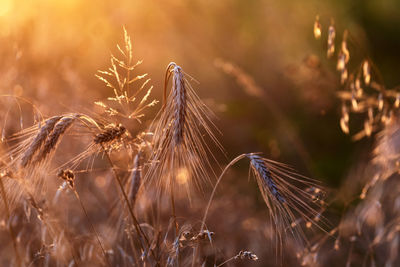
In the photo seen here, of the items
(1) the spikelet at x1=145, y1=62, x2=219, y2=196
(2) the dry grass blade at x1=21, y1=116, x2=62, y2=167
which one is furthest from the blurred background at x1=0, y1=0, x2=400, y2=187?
(1) the spikelet at x1=145, y1=62, x2=219, y2=196

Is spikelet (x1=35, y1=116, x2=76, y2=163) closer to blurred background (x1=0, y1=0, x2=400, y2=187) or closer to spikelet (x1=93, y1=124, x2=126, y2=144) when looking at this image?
spikelet (x1=93, y1=124, x2=126, y2=144)

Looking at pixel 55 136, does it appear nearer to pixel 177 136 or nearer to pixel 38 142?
pixel 38 142

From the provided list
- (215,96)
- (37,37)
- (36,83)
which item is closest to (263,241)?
(36,83)

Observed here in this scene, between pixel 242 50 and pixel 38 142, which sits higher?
pixel 242 50

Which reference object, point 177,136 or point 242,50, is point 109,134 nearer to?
point 177,136

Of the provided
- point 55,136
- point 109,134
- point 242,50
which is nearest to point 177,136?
point 109,134

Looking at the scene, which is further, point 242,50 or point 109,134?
point 242,50

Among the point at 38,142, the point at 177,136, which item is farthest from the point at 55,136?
the point at 177,136

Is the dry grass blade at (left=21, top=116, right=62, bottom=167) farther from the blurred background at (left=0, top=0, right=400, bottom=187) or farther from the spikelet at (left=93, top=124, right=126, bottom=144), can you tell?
the blurred background at (left=0, top=0, right=400, bottom=187)

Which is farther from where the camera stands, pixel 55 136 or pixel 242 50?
pixel 242 50

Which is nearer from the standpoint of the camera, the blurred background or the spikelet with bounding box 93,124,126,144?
the spikelet with bounding box 93,124,126,144

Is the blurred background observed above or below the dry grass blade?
above
